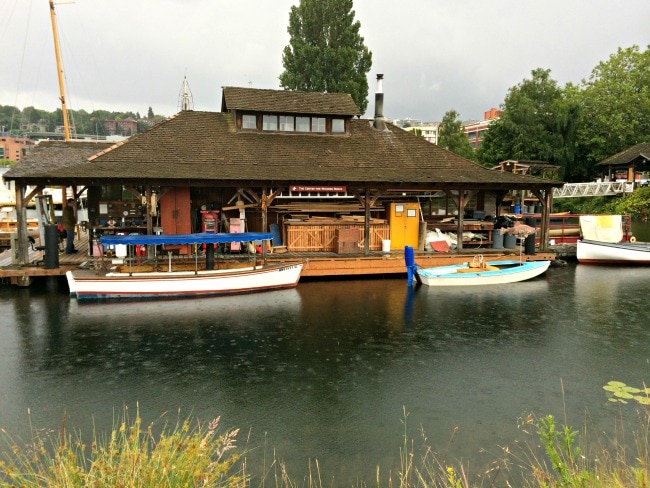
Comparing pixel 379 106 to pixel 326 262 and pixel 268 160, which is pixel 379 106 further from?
pixel 326 262

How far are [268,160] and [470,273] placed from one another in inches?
425

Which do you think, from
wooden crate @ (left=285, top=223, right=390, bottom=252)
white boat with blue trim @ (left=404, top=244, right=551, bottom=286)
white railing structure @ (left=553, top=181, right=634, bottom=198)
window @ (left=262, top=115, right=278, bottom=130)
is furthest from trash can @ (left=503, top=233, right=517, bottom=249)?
white railing structure @ (left=553, top=181, right=634, bottom=198)

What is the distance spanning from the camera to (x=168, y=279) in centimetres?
1814

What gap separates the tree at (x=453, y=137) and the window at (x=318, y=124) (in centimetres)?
4032

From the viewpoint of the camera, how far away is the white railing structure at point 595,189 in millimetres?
48594

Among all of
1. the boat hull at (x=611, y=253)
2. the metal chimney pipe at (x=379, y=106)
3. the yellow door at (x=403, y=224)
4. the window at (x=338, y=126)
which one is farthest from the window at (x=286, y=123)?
the boat hull at (x=611, y=253)

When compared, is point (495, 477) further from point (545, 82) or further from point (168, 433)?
point (545, 82)

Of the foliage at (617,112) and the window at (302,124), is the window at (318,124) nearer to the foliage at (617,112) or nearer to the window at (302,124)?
the window at (302,124)

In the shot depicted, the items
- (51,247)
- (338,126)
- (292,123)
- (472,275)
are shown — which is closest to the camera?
(51,247)

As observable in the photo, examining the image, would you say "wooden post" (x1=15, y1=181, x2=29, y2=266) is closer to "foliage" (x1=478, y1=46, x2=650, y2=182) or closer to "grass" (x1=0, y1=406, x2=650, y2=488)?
"grass" (x1=0, y1=406, x2=650, y2=488)

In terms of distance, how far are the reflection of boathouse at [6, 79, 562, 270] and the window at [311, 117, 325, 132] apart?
56 millimetres

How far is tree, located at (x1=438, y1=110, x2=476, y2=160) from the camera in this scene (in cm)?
6456

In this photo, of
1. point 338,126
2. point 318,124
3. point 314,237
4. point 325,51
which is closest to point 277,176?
point 314,237

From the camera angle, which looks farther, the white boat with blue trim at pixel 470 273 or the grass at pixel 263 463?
the white boat with blue trim at pixel 470 273
